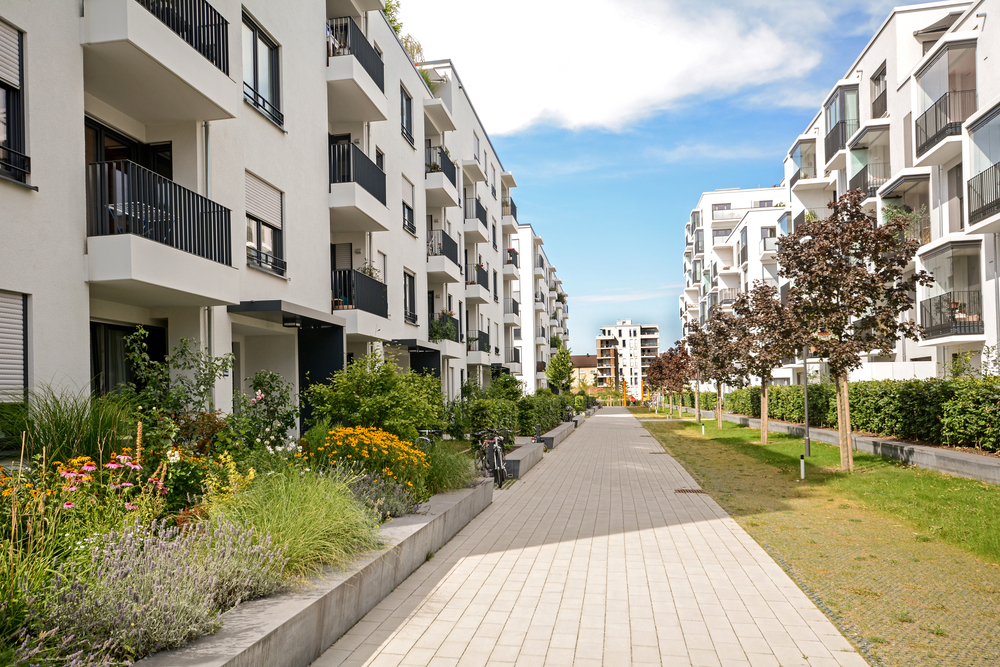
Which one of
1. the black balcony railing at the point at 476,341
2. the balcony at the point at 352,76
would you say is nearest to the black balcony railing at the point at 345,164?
the balcony at the point at 352,76

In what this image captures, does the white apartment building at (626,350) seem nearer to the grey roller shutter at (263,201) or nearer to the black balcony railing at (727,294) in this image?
the black balcony railing at (727,294)

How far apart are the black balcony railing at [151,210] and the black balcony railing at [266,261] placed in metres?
1.87

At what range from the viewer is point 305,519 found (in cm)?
553

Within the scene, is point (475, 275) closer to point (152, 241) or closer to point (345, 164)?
point (345, 164)

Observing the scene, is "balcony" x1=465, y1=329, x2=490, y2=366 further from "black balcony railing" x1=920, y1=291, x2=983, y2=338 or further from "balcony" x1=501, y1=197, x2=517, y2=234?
"black balcony railing" x1=920, y1=291, x2=983, y2=338

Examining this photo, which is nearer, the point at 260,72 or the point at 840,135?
the point at 260,72

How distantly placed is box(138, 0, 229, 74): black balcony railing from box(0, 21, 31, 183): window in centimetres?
215

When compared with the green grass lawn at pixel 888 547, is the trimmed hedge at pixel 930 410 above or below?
above

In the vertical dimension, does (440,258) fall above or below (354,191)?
below

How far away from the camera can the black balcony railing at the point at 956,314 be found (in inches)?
945

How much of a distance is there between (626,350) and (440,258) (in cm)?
15718

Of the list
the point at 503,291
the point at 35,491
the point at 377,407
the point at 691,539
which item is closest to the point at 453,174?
the point at 503,291

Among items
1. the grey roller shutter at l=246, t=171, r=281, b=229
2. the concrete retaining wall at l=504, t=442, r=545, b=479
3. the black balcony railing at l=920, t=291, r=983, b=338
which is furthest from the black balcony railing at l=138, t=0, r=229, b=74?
the black balcony railing at l=920, t=291, r=983, b=338

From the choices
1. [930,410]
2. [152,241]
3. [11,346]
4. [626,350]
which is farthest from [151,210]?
[626,350]
